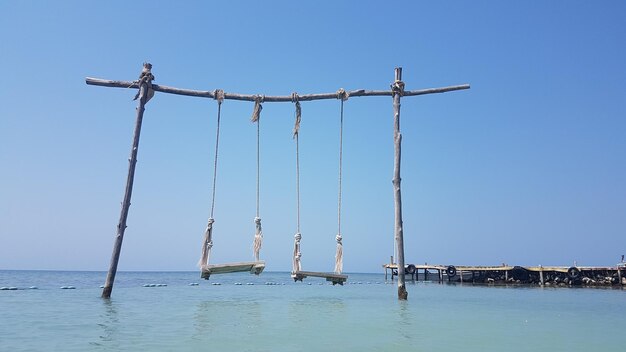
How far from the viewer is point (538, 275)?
46406 mm

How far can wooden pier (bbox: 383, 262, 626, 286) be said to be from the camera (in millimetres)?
43188

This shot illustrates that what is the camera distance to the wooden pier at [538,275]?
1700 inches

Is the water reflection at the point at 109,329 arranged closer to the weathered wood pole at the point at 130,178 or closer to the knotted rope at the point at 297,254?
the weathered wood pole at the point at 130,178

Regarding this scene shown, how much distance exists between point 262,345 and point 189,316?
5151 millimetres

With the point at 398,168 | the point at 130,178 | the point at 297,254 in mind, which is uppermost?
the point at 398,168

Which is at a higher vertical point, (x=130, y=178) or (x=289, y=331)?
(x=130, y=178)

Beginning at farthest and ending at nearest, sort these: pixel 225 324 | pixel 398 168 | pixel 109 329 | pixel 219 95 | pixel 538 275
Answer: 1. pixel 538 275
2. pixel 398 168
3. pixel 219 95
4. pixel 225 324
5. pixel 109 329

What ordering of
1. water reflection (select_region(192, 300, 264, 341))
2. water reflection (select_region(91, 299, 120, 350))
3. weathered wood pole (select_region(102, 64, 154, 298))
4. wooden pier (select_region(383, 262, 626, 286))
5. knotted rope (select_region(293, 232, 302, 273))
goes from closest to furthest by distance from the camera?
water reflection (select_region(91, 299, 120, 350))
water reflection (select_region(192, 300, 264, 341))
knotted rope (select_region(293, 232, 302, 273))
weathered wood pole (select_region(102, 64, 154, 298))
wooden pier (select_region(383, 262, 626, 286))

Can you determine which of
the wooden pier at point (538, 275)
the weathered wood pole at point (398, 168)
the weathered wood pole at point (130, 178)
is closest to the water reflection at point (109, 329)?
the weathered wood pole at point (130, 178)

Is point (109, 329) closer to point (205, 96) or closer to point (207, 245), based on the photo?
point (207, 245)

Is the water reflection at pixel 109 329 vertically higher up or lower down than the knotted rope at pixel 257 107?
lower down

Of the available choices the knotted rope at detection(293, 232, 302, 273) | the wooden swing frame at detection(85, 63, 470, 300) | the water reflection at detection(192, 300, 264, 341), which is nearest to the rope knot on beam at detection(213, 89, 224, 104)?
the wooden swing frame at detection(85, 63, 470, 300)

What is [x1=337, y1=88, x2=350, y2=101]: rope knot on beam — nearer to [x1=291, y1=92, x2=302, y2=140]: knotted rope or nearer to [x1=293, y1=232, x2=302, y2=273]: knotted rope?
[x1=291, y1=92, x2=302, y2=140]: knotted rope

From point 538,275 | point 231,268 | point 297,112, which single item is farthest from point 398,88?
point 538,275
